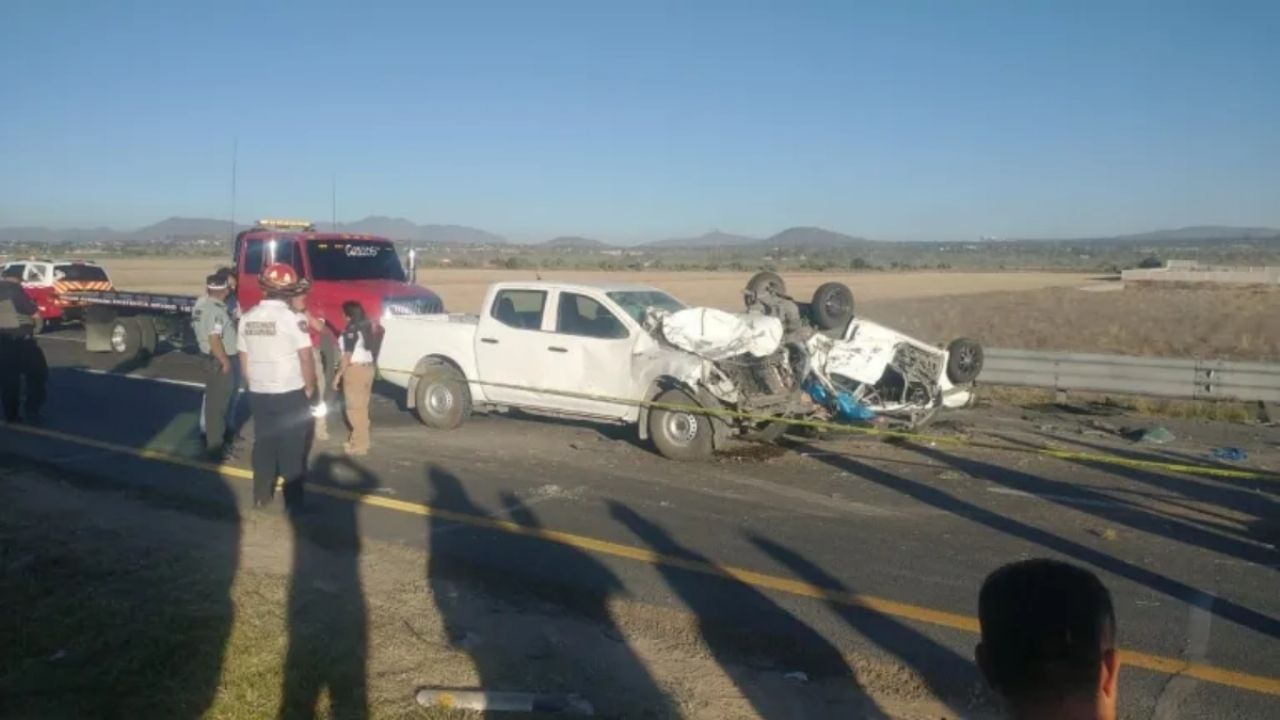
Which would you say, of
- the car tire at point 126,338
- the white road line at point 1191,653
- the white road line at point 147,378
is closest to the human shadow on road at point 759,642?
the white road line at point 1191,653

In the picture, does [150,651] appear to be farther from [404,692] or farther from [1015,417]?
[1015,417]

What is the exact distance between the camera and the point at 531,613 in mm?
6406

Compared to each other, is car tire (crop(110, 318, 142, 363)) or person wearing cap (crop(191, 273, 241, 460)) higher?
person wearing cap (crop(191, 273, 241, 460))

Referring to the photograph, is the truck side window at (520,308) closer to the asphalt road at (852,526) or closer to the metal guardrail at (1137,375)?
the asphalt road at (852,526)

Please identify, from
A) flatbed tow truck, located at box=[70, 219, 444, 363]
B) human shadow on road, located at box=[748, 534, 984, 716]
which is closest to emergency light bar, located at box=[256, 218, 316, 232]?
flatbed tow truck, located at box=[70, 219, 444, 363]

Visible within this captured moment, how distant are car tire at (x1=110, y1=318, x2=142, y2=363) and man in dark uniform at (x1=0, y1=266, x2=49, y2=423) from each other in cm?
781

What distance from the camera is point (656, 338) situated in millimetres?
11734

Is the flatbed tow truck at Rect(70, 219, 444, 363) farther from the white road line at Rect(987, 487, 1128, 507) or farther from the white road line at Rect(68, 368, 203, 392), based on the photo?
the white road line at Rect(987, 487, 1128, 507)

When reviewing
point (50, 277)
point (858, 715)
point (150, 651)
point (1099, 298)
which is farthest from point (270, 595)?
point (1099, 298)

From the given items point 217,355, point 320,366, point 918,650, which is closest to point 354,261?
point 320,366

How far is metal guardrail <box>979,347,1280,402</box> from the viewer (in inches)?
556

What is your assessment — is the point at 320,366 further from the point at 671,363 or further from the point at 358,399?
the point at 671,363

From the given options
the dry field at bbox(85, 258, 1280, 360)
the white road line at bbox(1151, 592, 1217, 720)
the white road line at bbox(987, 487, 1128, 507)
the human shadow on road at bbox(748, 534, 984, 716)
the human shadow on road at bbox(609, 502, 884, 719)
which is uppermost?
the dry field at bbox(85, 258, 1280, 360)

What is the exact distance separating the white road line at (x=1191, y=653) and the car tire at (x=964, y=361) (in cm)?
585
